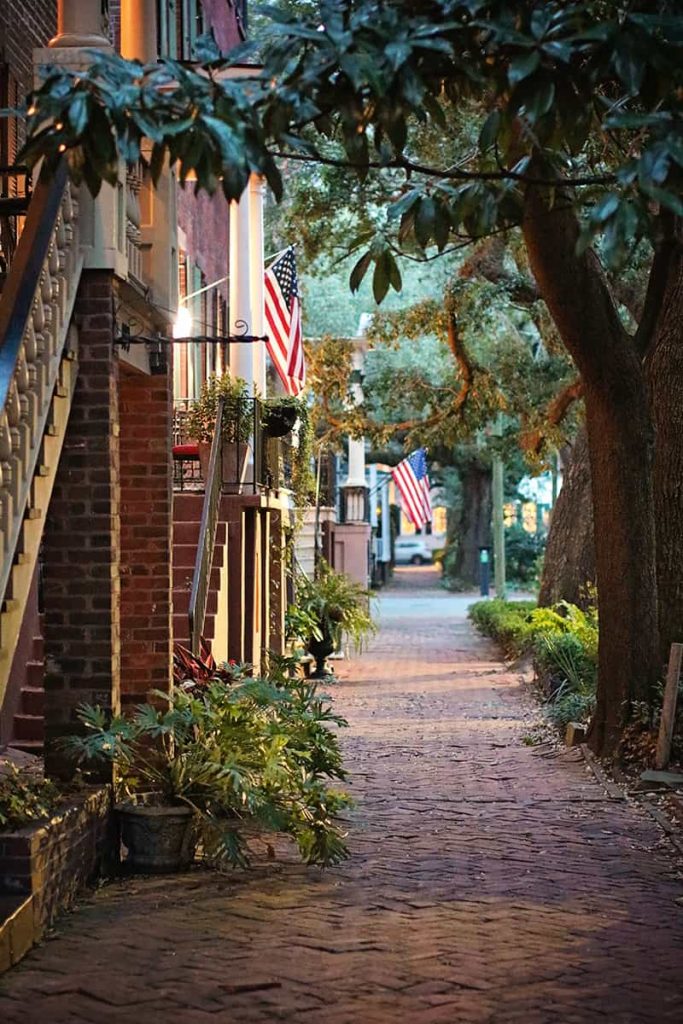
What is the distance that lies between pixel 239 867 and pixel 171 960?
2.02m

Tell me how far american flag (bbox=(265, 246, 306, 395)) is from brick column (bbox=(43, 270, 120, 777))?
9.12m

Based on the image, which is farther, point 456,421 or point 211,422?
point 456,421

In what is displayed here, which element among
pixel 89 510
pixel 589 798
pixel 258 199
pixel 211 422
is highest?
pixel 258 199

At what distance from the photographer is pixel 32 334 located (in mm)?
7688

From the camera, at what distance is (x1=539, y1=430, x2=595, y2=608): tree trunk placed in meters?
24.1

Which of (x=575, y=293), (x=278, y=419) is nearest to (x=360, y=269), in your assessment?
(x=575, y=293)

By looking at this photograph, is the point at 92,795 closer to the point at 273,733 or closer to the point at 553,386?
the point at 273,733

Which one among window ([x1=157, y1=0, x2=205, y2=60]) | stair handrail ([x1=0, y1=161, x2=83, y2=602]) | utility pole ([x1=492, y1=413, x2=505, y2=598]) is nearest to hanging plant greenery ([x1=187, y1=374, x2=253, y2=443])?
window ([x1=157, y1=0, x2=205, y2=60])

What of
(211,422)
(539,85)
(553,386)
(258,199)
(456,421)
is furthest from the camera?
(553,386)

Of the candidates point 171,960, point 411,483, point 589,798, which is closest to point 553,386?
point 411,483

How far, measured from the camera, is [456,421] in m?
23.0

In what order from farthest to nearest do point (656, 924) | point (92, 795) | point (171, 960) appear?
point (92, 795), point (656, 924), point (171, 960)

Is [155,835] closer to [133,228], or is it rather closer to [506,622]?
[133,228]

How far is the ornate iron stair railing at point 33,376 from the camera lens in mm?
7320
